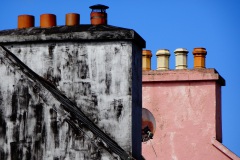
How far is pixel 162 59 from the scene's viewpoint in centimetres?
2772

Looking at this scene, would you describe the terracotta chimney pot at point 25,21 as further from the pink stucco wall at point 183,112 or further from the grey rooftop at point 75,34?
the pink stucco wall at point 183,112

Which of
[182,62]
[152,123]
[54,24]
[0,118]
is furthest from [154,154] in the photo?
[0,118]

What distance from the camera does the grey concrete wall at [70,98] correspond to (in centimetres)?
1345

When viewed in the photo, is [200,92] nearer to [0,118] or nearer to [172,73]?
[172,73]

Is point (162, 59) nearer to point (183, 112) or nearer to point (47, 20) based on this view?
point (183, 112)

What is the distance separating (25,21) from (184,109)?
11.7 m

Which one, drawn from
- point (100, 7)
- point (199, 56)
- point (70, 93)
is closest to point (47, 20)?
point (100, 7)

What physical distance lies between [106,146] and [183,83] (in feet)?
46.3

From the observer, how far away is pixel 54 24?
15.8 metres

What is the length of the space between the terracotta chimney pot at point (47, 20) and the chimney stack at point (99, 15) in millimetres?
624

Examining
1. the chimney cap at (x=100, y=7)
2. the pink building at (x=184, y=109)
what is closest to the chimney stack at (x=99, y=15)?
the chimney cap at (x=100, y=7)

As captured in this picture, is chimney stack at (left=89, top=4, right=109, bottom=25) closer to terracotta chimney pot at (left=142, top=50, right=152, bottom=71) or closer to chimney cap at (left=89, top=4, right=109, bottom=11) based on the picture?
chimney cap at (left=89, top=4, right=109, bottom=11)

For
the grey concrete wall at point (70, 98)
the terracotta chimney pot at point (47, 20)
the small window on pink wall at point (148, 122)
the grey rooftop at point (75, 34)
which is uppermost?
the terracotta chimney pot at point (47, 20)

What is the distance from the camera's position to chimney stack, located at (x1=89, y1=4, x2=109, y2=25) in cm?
1564
